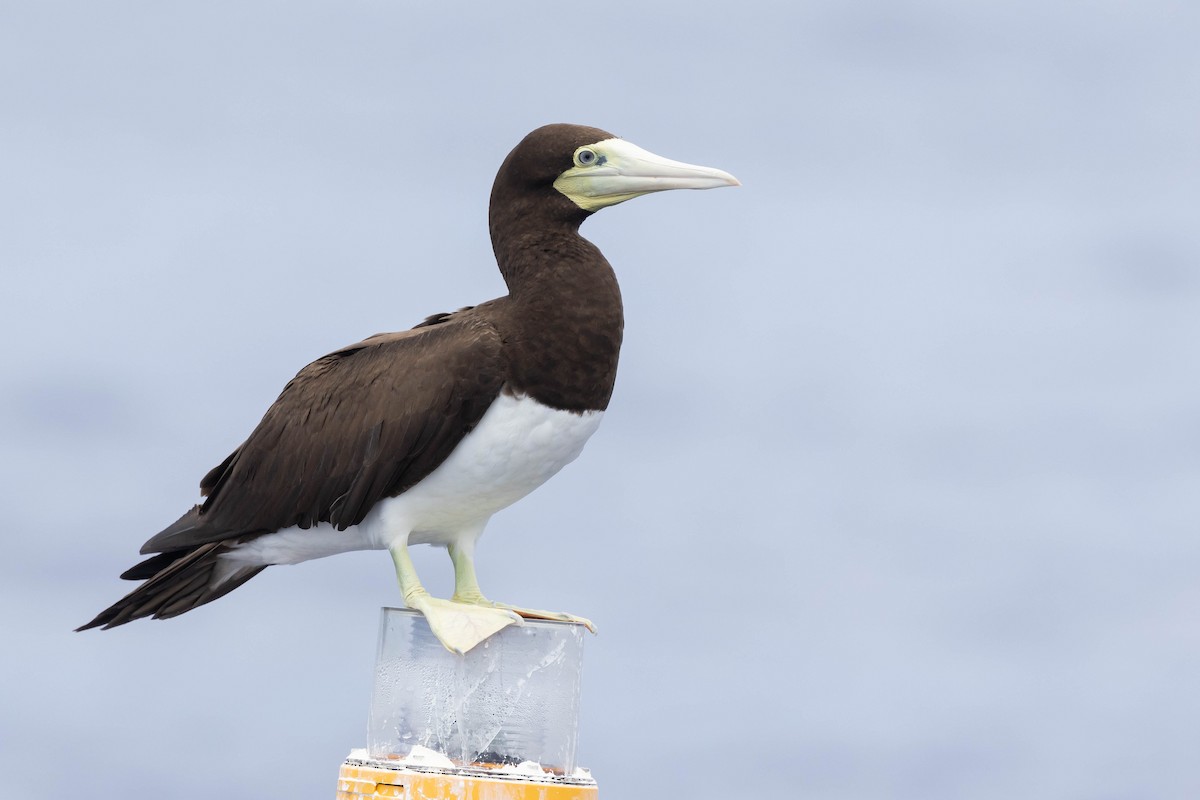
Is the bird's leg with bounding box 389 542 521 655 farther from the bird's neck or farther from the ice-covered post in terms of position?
the bird's neck

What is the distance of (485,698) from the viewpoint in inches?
279

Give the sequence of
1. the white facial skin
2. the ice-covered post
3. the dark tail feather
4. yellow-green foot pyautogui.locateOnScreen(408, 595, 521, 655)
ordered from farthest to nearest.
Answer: the dark tail feather, the white facial skin, yellow-green foot pyautogui.locateOnScreen(408, 595, 521, 655), the ice-covered post

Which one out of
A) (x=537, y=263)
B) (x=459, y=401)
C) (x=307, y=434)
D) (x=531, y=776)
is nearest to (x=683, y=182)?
(x=537, y=263)

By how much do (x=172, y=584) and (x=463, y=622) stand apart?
1859mm

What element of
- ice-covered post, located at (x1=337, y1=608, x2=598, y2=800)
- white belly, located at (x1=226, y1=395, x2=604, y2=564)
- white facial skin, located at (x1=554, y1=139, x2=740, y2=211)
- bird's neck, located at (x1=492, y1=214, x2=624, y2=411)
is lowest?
ice-covered post, located at (x1=337, y1=608, x2=598, y2=800)

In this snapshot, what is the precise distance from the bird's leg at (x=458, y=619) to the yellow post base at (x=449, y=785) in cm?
53

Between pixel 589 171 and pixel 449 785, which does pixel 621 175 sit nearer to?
pixel 589 171

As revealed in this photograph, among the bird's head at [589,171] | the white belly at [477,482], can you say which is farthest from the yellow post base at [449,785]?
the bird's head at [589,171]

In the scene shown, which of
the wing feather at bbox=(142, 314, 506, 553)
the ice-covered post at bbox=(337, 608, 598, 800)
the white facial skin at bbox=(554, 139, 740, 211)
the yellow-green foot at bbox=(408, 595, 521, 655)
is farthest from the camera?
the white facial skin at bbox=(554, 139, 740, 211)

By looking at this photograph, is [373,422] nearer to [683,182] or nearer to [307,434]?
[307,434]

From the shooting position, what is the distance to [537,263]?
7512mm

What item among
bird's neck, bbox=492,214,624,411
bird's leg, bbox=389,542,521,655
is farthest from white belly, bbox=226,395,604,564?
bird's leg, bbox=389,542,521,655

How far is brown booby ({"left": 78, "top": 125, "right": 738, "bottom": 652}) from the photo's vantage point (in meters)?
7.24

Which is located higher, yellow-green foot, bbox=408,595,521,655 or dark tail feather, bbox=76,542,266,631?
dark tail feather, bbox=76,542,266,631
